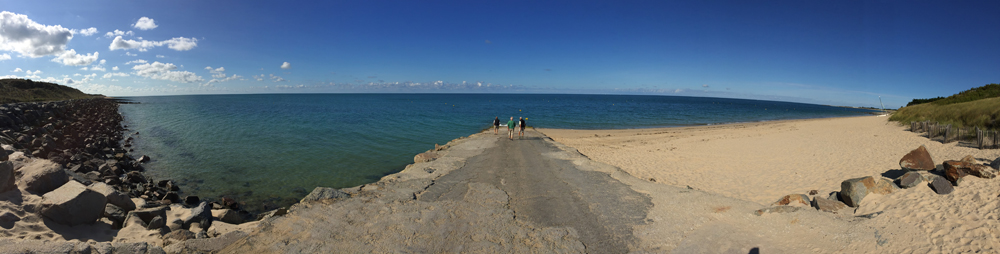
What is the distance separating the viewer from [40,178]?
5535 mm

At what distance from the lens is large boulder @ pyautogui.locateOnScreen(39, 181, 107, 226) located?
482cm

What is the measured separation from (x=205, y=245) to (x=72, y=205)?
1.95 m

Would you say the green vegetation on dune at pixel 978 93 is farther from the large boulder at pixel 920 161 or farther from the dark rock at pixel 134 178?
the dark rock at pixel 134 178

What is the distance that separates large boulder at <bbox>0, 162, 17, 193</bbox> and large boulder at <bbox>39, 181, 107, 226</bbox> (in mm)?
434

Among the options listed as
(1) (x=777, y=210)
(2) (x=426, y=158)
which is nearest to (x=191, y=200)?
(2) (x=426, y=158)

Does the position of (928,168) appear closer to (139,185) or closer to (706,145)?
(706,145)

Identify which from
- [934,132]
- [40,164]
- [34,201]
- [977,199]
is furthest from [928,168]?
[40,164]

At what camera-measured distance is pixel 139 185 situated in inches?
444


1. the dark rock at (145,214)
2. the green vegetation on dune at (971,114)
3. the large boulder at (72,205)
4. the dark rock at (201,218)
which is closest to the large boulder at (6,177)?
the large boulder at (72,205)

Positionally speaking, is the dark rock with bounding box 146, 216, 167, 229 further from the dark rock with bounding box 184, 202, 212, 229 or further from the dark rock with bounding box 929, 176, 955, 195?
the dark rock with bounding box 929, 176, 955, 195

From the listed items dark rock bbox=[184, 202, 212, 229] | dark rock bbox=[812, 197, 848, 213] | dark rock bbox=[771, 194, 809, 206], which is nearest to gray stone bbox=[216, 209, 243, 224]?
dark rock bbox=[184, 202, 212, 229]

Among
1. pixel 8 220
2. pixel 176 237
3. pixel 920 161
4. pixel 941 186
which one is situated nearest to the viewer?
pixel 8 220

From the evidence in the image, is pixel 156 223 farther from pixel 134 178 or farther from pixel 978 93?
pixel 978 93

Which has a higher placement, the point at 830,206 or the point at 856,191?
the point at 856,191
